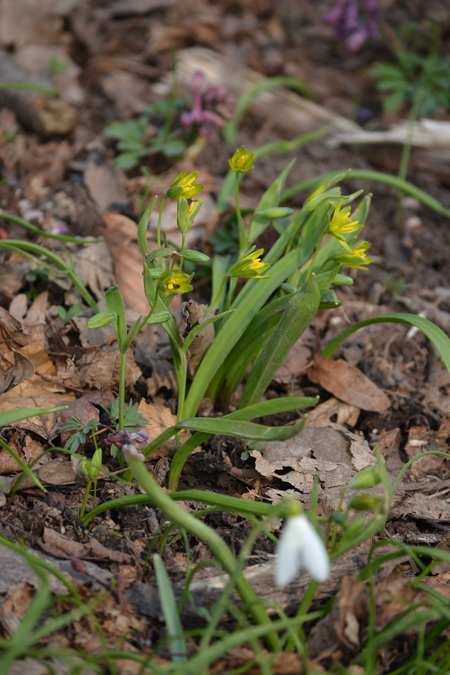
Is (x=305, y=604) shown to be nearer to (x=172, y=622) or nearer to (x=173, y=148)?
(x=172, y=622)

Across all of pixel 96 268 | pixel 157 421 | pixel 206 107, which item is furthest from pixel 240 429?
pixel 206 107

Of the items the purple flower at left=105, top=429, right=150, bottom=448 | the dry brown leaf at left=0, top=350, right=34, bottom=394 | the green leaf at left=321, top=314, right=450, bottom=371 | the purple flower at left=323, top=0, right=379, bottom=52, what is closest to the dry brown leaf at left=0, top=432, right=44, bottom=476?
the dry brown leaf at left=0, top=350, right=34, bottom=394

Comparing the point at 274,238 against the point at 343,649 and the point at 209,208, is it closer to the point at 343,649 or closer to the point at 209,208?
the point at 209,208

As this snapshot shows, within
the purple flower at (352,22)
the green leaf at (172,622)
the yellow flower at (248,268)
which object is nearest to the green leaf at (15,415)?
the green leaf at (172,622)

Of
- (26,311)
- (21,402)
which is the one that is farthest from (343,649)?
(26,311)

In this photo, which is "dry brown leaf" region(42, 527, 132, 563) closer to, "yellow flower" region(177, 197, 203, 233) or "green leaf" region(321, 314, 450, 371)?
"yellow flower" region(177, 197, 203, 233)

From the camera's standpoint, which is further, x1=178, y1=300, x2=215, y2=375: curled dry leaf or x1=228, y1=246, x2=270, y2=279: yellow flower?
x1=178, y1=300, x2=215, y2=375: curled dry leaf
